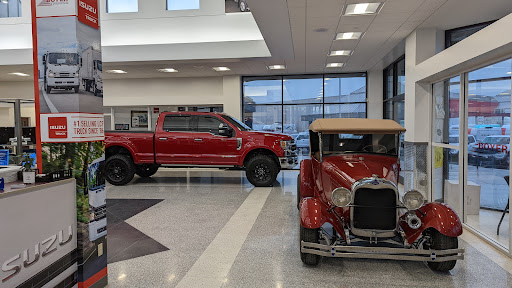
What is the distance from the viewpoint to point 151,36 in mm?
10539

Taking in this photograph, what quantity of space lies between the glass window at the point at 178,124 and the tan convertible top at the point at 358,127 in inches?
190

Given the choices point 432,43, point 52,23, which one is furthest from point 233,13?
point 52,23

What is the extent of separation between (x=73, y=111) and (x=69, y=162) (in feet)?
1.45

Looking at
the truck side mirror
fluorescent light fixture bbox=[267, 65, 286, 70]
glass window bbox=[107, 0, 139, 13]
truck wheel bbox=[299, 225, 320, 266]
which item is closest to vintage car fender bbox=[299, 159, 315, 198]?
truck wheel bbox=[299, 225, 320, 266]

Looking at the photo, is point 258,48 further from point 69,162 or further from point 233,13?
point 69,162

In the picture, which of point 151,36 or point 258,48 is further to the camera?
point 151,36

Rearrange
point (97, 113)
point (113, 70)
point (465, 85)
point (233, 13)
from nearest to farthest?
1. point (97, 113)
2. point (465, 85)
3. point (233, 13)
4. point (113, 70)

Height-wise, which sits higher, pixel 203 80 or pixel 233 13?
pixel 233 13

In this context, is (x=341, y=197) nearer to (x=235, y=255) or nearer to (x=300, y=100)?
(x=235, y=255)

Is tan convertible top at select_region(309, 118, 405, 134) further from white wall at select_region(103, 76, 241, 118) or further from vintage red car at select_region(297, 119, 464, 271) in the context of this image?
white wall at select_region(103, 76, 241, 118)

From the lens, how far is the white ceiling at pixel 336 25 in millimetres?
5352

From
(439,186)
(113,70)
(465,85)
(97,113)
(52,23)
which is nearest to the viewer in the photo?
(52,23)

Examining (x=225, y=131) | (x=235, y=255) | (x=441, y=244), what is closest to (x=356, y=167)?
(x=441, y=244)

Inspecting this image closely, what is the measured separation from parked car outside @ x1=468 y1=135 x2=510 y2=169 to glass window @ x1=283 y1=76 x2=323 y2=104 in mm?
7453
